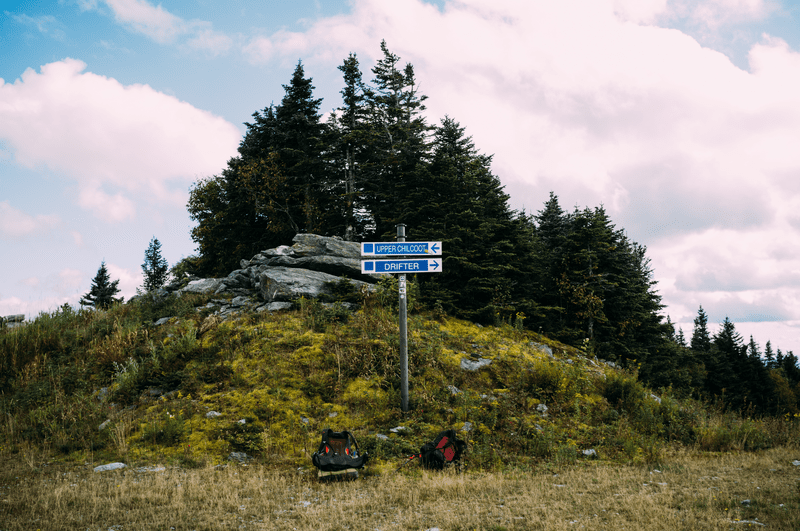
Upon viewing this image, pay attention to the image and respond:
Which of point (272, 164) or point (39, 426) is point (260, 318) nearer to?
point (39, 426)

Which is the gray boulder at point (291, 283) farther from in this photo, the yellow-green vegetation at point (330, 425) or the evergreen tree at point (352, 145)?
the evergreen tree at point (352, 145)

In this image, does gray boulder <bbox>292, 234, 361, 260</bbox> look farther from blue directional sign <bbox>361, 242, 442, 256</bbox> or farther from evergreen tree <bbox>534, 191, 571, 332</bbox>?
evergreen tree <bbox>534, 191, 571, 332</bbox>

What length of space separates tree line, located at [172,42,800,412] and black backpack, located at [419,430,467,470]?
899 centimetres

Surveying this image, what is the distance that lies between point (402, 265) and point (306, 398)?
399 centimetres

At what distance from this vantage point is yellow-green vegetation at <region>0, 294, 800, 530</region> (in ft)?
18.0

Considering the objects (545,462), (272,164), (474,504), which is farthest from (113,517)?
(272,164)

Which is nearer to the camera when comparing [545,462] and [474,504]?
[474,504]

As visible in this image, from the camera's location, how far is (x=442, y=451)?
7523 millimetres

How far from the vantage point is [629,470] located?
7.46m

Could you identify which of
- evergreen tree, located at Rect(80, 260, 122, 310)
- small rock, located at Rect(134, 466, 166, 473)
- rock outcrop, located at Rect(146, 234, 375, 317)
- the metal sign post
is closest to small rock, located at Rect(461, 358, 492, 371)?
the metal sign post

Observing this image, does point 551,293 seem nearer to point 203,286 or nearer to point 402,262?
point 402,262

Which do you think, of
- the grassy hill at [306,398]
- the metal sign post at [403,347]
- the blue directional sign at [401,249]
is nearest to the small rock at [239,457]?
the grassy hill at [306,398]

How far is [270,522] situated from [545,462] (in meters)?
5.54

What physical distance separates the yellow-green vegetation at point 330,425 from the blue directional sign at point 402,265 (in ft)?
8.93
